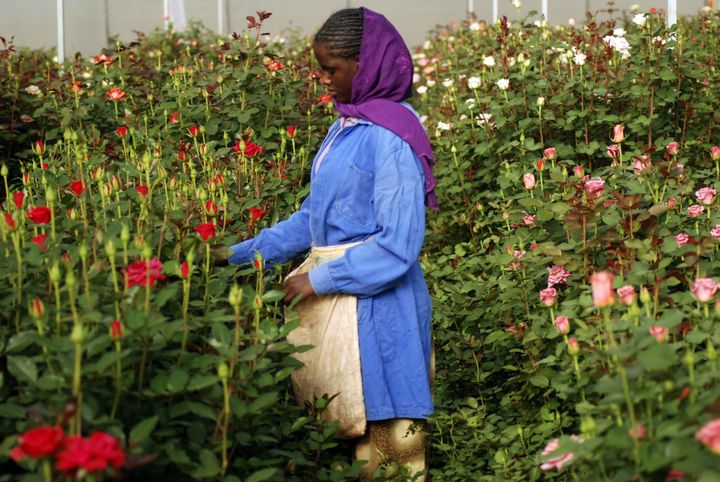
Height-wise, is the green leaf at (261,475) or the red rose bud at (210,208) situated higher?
the red rose bud at (210,208)

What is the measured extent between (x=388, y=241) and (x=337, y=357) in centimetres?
31

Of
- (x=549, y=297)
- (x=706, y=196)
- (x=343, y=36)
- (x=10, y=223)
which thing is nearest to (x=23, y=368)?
(x=10, y=223)

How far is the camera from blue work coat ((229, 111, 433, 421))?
2.39m

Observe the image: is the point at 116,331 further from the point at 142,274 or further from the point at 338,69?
the point at 338,69

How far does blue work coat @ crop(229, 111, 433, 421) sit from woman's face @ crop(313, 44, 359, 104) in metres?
0.09

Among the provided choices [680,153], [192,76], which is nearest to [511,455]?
[680,153]

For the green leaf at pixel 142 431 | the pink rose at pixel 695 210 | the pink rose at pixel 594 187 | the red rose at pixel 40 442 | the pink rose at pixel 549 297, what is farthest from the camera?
the pink rose at pixel 695 210

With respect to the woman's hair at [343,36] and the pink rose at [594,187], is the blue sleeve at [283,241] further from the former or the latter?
the pink rose at [594,187]

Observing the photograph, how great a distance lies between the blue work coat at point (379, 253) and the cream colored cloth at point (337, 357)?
0.02 metres

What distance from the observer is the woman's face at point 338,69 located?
2463 mm

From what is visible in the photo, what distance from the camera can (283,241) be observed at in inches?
105

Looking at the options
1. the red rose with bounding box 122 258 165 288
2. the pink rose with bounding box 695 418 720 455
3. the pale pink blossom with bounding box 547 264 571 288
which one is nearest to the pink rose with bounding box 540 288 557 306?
the pale pink blossom with bounding box 547 264 571 288

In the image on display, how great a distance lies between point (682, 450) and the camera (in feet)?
5.07

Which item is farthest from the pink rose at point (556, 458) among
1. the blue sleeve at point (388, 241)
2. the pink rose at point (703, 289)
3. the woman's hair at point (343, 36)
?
the woman's hair at point (343, 36)
